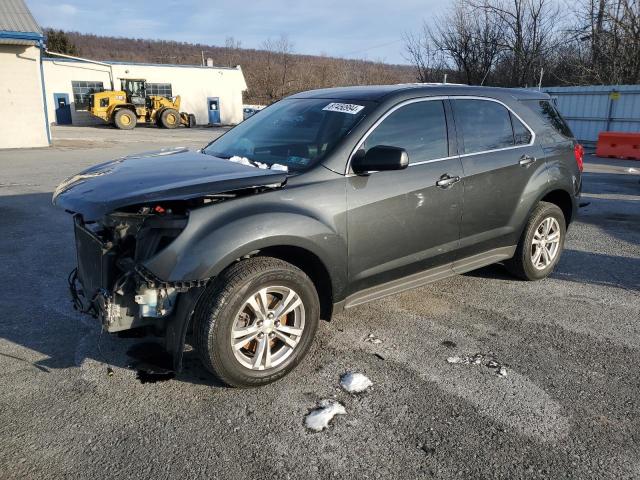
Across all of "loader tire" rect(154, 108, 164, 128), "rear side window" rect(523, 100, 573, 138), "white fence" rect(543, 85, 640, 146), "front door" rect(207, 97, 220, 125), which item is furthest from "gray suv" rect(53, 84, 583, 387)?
"front door" rect(207, 97, 220, 125)

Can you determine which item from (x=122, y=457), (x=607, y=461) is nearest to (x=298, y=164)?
(x=122, y=457)

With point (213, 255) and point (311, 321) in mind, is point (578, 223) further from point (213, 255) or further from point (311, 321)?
point (213, 255)

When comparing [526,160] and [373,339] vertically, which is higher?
[526,160]

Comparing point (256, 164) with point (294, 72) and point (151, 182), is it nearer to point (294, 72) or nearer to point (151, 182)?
point (151, 182)

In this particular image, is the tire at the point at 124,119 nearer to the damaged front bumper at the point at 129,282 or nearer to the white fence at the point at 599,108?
the white fence at the point at 599,108

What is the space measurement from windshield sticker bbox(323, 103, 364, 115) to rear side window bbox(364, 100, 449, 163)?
22 centimetres

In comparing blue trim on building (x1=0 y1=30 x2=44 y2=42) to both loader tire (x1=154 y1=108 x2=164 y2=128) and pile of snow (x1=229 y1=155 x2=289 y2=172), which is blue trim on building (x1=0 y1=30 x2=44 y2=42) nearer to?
loader tire (x1=154 y1=108 x2=164 y2=128)

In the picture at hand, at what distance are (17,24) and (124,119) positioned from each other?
13501 millimetres

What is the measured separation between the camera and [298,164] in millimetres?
3537

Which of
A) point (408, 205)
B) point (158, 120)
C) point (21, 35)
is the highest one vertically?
point (21, 35)

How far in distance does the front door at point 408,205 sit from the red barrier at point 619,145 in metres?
14.9

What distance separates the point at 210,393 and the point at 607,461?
218 centimetres

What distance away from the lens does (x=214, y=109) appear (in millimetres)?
43375

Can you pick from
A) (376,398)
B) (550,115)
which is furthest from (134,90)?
(376,398)
